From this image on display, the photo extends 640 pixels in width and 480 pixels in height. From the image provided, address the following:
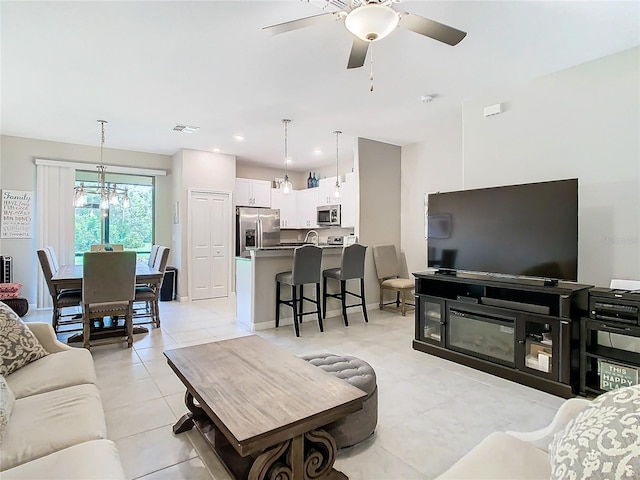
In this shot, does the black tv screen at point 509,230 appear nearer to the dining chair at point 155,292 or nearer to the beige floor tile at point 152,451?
the beige floor tile at point 152,451

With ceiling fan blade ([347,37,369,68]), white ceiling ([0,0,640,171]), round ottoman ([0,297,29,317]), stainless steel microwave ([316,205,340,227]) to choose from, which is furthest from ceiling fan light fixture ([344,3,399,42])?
round ottoman ([0,297,29,317])

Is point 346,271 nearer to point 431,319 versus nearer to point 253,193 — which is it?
point 431,319

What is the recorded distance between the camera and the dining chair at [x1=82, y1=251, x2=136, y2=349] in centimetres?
351

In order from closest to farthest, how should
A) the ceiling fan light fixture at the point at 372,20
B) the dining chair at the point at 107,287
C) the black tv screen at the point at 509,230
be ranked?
the ceiling fan light fixture at the point at 372,20
the black tv screen at the point at 509,230
the dining chair at the point at 107,287

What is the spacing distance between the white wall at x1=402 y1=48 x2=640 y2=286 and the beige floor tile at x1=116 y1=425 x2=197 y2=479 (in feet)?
11.2

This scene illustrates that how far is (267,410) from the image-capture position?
152 cm

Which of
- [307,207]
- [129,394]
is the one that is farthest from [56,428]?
[307,207]

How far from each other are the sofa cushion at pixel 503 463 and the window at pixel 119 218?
254 inches

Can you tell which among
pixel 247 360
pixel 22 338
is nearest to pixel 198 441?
pixel 247 360

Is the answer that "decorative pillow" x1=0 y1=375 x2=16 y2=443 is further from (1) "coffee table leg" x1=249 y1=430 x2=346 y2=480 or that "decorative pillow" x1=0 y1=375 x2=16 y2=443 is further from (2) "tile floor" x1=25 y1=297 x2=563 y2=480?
(1) "coffee table leg" x1=249 y1=430 x2=346 y2=480

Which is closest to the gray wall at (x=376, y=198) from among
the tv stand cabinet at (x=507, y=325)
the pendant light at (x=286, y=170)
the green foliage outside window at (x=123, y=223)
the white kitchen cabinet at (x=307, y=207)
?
the pendant light at (x=286, y=170)

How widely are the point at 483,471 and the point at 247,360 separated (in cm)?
137

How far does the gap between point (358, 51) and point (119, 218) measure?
5804 mm

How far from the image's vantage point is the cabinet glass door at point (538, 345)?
8.88ft
